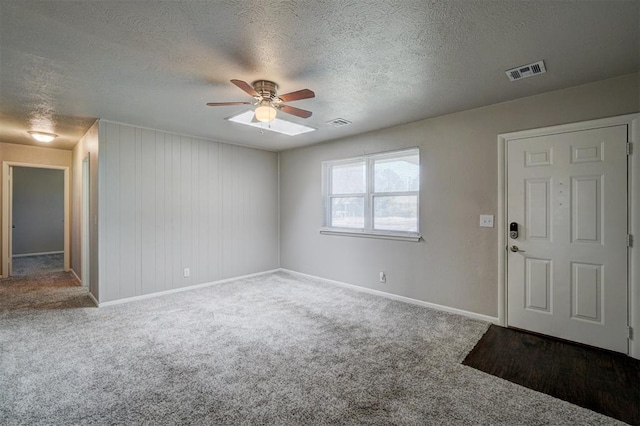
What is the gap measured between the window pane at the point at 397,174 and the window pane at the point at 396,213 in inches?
6.1

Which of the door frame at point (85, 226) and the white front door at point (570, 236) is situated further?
the door frame at point (85, 226)

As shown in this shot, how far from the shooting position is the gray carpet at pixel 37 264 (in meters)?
6.07

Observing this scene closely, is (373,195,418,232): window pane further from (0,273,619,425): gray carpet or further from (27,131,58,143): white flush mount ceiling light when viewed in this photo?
(27,131,58,143): white flush mount ceiling light

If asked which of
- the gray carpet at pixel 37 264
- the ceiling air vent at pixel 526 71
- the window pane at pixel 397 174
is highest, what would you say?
the ceiling air vent at pixel 526 71

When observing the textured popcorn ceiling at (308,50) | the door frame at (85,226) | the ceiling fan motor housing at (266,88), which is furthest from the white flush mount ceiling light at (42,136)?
the ceiling fan motor housing at (266,88)

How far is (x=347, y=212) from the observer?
200 inches

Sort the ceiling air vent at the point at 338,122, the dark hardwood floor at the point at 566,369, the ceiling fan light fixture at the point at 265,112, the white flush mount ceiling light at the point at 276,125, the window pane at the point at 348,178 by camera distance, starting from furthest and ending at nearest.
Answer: the window pane at the point at 348,178 < the ceiling air vent at the point at 338,122 < the white flush mount ceiling light at the point at 276,125 < the ceiling fan light fixture at the point at 265,112 < the dark hardwood floor at the point at 566,369

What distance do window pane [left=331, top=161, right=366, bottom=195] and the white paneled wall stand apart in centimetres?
145

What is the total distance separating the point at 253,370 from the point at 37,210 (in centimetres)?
938

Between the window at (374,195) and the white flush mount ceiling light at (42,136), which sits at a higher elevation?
the white flush mount ceiling light at (42,136)

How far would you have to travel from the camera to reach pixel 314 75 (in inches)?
104

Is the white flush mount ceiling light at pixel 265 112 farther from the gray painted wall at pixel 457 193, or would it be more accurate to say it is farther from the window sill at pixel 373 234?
the window sill at pixel 373 234

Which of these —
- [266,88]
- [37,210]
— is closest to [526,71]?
[266,88]

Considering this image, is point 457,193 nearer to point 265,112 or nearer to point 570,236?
point 570,236
